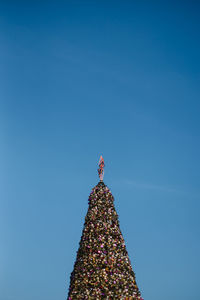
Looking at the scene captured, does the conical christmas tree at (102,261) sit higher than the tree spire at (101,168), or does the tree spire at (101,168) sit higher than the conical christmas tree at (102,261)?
the tree spire at (101,168)

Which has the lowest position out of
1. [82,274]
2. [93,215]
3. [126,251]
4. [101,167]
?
[82,274]

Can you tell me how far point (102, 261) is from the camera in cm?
1616

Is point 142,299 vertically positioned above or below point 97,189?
below

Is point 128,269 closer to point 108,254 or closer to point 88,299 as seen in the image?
point 108,254

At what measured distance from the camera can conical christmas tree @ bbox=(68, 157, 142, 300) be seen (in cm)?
1571

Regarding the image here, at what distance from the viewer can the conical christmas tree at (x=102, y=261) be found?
15.7m

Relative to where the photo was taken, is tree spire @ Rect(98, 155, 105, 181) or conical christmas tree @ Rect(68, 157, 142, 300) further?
tree spire @ Rect(98, 155, 105, 181)

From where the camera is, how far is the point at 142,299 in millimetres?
15914

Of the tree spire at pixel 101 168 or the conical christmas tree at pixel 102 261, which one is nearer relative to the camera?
the conical christmas tree at pixel 102 261

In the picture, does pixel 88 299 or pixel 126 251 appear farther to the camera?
pixel 126 251

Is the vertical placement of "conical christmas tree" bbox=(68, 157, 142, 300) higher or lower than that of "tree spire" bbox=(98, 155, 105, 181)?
lower

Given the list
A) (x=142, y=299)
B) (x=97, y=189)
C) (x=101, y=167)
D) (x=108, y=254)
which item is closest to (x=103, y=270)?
(x=108, y=254)

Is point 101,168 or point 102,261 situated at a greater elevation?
point 101,168

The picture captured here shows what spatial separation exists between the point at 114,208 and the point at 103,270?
294cm
